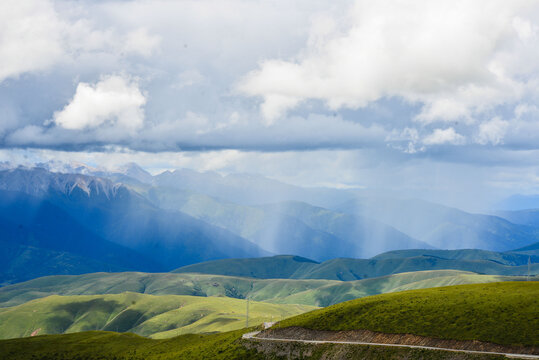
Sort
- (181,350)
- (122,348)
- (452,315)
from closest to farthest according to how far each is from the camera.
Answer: (452,315) → (181,350) → (122,348)

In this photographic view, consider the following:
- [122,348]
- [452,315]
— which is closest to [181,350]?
[122,348]

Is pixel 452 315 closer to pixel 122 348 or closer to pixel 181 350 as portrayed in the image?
pixel 181 350

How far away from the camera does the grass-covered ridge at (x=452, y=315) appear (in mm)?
93938

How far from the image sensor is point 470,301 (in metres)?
111

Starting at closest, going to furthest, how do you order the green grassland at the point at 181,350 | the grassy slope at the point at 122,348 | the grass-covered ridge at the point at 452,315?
the grass-covered ridge at the point at 452,315, the green grassland at the point at 181,350, the grassy slope at the point at 122,348

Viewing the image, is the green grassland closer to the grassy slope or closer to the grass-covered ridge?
the grassy slope

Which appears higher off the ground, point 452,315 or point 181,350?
point 452,315

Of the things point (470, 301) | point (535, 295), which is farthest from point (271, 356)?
point (535, 295)

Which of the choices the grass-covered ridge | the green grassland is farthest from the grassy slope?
the grass-covered ridge

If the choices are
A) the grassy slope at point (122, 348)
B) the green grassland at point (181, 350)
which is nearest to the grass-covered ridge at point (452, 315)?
the green grassland at point (181, 350)

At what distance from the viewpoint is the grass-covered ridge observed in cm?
9394

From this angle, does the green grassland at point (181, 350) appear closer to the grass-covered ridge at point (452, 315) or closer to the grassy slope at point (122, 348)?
the grassy slope at point (122, 348)

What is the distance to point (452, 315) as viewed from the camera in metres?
104

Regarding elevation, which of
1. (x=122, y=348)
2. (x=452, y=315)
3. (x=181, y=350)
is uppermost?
(x=452, y=315)
